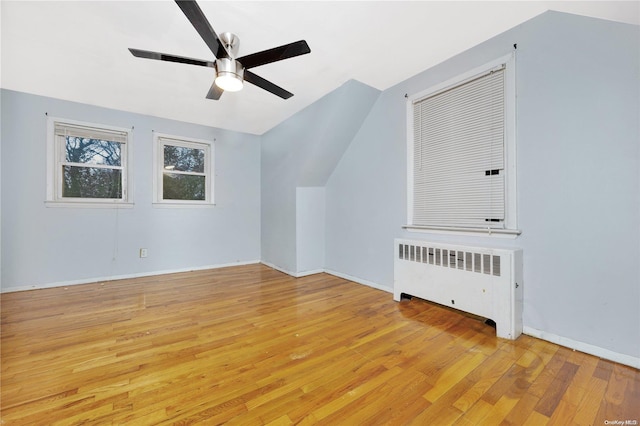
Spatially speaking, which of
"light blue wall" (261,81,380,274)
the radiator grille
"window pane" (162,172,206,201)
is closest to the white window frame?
"window pane" (162,172,206,201)

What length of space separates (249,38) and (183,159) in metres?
2.78

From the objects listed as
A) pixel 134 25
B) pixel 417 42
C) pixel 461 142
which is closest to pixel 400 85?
pixel 417 42

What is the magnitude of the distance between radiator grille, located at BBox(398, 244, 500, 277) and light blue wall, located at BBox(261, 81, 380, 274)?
5.56ft

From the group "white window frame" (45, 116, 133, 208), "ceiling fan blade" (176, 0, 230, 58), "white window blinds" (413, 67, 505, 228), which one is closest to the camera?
"ceiling fan blade" (176, 0, 230, 58)

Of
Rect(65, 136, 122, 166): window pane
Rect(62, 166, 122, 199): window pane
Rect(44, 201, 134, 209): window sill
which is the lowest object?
Rect(44, 201, 134, 209): window sill

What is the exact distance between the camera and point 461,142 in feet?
7.98

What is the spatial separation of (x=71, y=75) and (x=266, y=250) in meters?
3.42

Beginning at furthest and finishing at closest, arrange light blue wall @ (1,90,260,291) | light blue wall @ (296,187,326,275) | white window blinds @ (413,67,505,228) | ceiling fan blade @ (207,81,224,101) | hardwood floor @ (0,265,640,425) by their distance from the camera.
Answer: light blue wall @ (296,187,326,275) → light blue wall @ (1,90,260,291) → ceiling fan blade @ (207,81,224,101) → white window blinds @ (413,67,505,228) → hardwood floor @ (0,265,640,425)

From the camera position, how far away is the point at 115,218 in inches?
144

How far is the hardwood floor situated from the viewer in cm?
126

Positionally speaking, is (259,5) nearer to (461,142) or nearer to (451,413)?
(461,142)

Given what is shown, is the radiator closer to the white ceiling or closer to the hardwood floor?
the hardwood floor

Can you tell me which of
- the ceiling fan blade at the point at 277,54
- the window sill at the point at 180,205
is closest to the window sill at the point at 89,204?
the window sill at the point at 180,205

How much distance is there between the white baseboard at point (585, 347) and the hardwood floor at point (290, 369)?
6 centimetres
